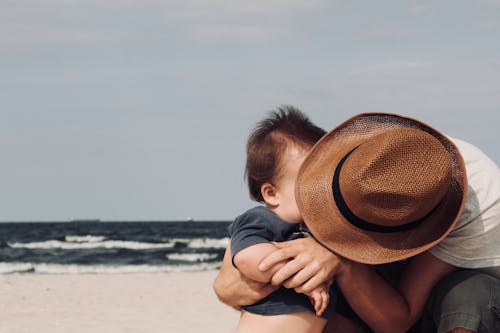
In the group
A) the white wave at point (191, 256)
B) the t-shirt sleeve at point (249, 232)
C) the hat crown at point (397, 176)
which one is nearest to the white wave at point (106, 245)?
the white wave at point (191, 256)

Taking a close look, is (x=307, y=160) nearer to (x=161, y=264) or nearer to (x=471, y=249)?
(x=471, y=249)

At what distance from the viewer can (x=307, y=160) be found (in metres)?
2.75

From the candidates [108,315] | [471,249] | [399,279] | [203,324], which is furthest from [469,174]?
[108,315]

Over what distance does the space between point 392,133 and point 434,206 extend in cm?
30

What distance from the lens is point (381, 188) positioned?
2414 millimetres

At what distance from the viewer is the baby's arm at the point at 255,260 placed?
2.71 m

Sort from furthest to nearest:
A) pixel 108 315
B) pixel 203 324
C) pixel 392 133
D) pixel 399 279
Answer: pixel 108 315, pixel 203 324, pixel 399 279, pixel 392 133

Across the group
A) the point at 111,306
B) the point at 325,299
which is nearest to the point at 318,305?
the point at 325,299

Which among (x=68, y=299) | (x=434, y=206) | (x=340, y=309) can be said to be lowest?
(x=68, y=299)

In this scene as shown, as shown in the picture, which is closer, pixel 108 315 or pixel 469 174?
pixel 469 174

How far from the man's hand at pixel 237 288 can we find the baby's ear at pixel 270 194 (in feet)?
0.92

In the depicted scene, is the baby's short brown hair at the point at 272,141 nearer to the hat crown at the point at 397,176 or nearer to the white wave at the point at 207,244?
the hat crown at the point at 397,176

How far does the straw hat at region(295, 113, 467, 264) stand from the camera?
2.43 meters

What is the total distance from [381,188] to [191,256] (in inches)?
1032
